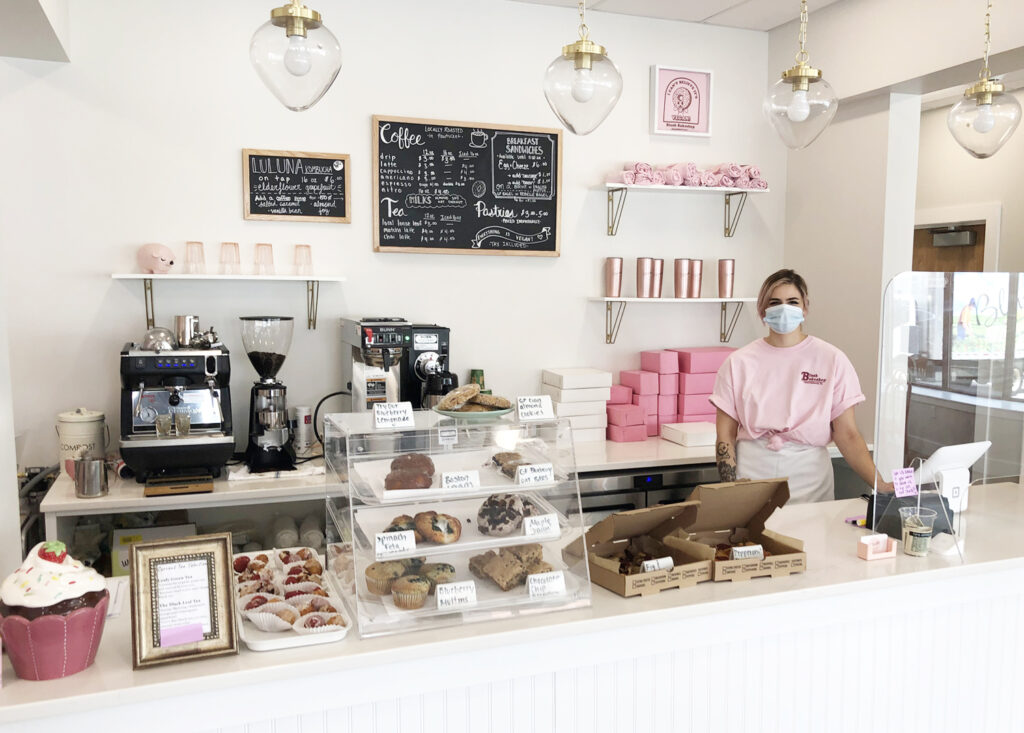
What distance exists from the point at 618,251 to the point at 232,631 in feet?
9.82

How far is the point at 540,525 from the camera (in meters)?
1.63

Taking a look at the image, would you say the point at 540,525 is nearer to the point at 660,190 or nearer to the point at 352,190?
the point at 352,190

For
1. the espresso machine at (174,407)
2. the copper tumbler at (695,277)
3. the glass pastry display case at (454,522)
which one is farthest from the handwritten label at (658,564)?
the copper tumbler at (695,277)

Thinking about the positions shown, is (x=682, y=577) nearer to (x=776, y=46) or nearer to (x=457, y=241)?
(x=457, y=241)

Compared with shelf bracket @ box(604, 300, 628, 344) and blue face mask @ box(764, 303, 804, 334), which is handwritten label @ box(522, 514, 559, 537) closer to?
blue face mask @ box(764, 303, 804, 334)

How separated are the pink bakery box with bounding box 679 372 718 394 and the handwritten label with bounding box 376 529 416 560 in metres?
2.60

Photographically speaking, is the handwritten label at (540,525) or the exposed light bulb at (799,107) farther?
the exposed light bulb at (799,107)

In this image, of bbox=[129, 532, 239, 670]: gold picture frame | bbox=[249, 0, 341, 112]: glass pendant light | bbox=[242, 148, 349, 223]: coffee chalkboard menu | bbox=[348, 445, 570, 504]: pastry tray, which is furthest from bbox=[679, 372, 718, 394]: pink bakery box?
bbox=[129, 532, 239, 670]: gold picture frame

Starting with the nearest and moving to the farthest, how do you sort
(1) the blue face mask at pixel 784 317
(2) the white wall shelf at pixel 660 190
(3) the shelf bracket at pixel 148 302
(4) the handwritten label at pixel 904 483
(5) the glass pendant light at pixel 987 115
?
(4) the handwritten label at pixel 904 483 → (5) the glass pendant light at pixel 987 115 → (1) the blue face mask at pixel 784 317 → (3) the shelf bracket at pixel 148 302 → (2) the white wall shelf at pixel 660 190

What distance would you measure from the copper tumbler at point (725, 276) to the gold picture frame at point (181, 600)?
3.14 m

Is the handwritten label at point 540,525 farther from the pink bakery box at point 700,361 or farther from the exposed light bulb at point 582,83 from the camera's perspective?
the pink bakery box at point 700,361

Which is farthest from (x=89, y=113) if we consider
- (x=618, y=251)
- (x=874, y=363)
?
(x=874, y=363)

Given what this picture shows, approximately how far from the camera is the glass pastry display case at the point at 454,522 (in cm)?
155

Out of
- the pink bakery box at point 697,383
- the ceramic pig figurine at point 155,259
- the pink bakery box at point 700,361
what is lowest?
the pink bakery box at point 697,383
